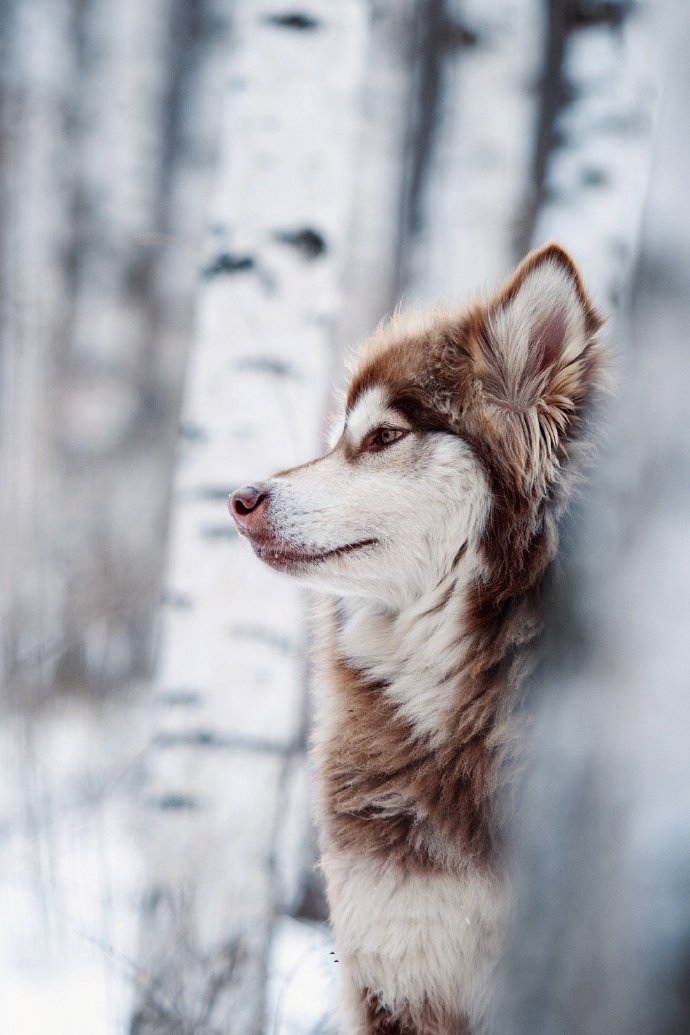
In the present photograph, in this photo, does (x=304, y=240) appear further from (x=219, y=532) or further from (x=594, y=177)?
(x=594, y=177)

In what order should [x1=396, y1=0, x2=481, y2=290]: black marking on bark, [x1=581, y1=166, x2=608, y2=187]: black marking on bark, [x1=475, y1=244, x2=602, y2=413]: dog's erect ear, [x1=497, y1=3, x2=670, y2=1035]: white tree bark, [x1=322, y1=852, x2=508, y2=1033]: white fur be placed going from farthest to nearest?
1. [x1=396, y1=0, x2=481, y2=290]: black marking on bark
2. [x1=581, y1=166, x2=608, y2=187]: black marking on bark
3. [x1=475, y1=244, x2=602, y2=413]: dog's erect ear
4. [x1=322, y1=852, x2=508, y2=1033]: white fur
5. [x1=497, y1=3, x2=670, y2=1035]: white tree bark

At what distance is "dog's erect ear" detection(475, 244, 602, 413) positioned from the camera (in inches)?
52.8

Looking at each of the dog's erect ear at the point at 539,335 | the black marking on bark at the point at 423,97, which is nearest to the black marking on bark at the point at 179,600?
the dog's erect ear at the point at 539,335

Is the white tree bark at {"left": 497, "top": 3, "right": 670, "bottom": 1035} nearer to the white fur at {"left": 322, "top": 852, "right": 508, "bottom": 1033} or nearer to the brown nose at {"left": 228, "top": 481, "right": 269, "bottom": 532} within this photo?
the white fur at {"left": 322, "top": 852, "right": 508, "bottom": 1033}

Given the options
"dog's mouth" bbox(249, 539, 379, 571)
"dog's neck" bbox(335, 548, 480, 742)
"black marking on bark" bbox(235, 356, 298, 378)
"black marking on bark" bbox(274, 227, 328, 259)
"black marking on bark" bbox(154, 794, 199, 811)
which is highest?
"black marking on bark" bbox(274, 227, 328, 259)

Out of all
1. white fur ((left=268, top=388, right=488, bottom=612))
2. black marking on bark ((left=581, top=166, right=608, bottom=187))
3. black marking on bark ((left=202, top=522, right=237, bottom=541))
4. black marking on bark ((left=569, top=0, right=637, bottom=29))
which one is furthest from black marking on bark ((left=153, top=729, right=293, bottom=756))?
black marking on bark ((left=569, top=0, right=637, bottom=29))

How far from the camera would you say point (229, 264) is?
86.0 inches

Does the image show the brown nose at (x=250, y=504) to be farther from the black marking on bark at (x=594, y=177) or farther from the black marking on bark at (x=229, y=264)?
the black marking on bark at (x=594, y=177)

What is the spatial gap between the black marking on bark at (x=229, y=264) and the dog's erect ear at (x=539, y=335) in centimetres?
93

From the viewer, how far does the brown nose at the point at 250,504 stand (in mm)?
1504

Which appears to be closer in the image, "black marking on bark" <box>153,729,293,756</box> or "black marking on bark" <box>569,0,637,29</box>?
"black marking on bark" <box>153,729,293,756</box>

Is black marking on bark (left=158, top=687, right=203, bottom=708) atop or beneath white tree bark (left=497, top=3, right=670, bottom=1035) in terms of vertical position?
beneath

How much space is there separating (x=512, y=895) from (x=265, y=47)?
211 cm

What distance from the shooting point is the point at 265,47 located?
2.19m
